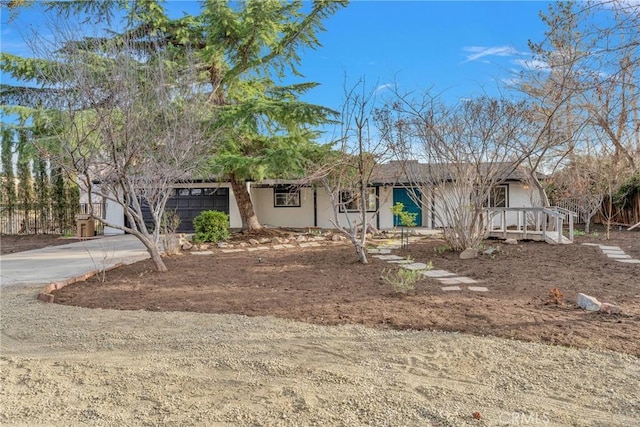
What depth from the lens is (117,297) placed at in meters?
5.34

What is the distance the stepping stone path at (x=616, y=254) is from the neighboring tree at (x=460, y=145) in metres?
2.44

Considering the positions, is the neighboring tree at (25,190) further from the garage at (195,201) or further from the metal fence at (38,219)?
the garage at (195,201)

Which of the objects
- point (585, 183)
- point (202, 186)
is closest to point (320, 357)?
point (585, 183)

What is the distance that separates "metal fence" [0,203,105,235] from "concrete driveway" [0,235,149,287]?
4889 millimetres

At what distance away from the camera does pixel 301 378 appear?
287cm

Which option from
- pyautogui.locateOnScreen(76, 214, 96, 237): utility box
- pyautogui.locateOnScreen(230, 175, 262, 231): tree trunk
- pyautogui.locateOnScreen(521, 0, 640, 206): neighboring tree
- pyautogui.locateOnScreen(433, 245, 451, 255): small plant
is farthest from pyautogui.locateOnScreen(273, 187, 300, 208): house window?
pyautogui.locateOnScreen(521, 0, 640, 206): neighboring tree

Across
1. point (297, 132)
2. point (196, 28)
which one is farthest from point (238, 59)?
point (297, 132)

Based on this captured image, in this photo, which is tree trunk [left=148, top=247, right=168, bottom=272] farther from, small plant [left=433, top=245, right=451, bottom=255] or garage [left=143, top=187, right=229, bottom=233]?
garage [left=143, top=187, right=229, bottom=233]

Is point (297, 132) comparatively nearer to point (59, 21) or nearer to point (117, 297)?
point (59, 21)

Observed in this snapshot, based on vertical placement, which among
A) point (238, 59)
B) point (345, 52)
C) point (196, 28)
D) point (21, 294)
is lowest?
point (21, 294)

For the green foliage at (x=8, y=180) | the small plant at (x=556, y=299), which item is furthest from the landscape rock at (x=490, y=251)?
the green foliage at (x=8, y=180)

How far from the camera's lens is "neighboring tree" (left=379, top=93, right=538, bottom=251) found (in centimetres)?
785

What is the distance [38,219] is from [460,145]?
654 inches

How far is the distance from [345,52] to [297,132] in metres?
4.10
